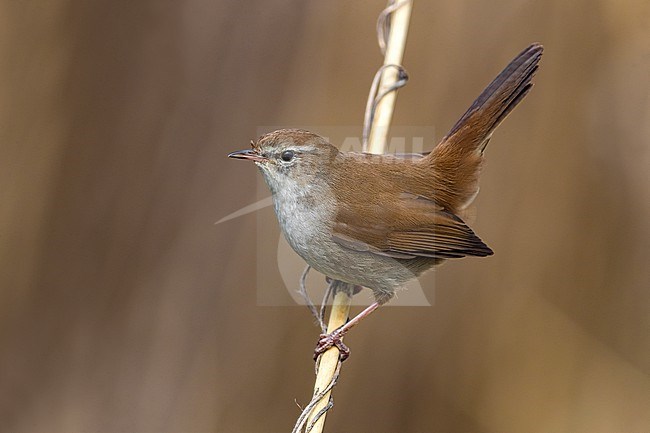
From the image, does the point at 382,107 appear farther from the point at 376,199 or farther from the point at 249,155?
the point at 249,155

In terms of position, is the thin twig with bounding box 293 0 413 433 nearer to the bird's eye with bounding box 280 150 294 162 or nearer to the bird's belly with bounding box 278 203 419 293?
the bird's belly with bounding box 278 203 419 293

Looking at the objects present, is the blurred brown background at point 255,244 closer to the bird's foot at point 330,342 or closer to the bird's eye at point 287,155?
the bird's eye at point 287,155

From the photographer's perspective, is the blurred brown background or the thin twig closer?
the thin twig

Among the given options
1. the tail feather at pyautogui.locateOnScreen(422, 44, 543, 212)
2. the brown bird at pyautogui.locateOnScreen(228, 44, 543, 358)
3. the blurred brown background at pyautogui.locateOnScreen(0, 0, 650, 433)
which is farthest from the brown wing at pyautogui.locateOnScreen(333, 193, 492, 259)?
the blurred brown background at pyautogui.locateOnScreen(0, 0, 650, 433)

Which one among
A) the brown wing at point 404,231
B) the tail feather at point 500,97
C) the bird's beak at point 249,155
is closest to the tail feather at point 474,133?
the tail feather at point 500,97

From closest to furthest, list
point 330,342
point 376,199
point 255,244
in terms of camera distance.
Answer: point 330,342 < point 376,199 < point 255,244

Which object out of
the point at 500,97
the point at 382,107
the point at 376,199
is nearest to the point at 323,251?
the point at 376,199

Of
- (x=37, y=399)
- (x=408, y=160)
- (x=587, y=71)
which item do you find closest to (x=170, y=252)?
(x=37, y=399)
